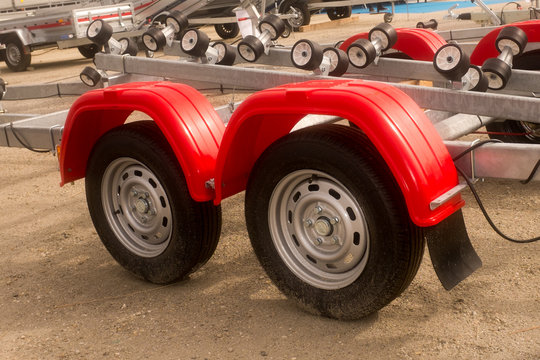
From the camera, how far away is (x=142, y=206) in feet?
12.1

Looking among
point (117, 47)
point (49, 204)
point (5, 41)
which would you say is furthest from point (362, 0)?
point (49, 204)

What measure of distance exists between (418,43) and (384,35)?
558 mm

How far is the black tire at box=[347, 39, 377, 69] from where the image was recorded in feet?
17.0

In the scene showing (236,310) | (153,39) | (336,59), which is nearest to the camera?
(236,310)

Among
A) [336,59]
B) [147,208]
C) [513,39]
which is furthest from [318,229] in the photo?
[513,39]

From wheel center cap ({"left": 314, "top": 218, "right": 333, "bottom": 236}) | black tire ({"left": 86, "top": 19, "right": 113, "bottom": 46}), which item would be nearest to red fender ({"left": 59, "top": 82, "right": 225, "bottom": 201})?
wheel center cap ({"left": 314, "top": 218, "right": 333, "bottom": 236})

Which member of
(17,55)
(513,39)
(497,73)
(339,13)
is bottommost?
(339,13)

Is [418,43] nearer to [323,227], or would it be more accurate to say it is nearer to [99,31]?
[99,31]

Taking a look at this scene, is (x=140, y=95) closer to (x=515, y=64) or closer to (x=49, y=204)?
(x=49, y=204)

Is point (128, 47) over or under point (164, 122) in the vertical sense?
over

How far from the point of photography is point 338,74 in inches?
193

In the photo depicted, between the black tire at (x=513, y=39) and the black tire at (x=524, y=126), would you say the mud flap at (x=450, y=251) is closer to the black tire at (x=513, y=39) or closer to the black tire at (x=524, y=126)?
the black tire at (x=513, y=39)

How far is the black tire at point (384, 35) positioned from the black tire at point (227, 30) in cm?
1463

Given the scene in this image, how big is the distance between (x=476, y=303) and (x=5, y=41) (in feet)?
48.6
